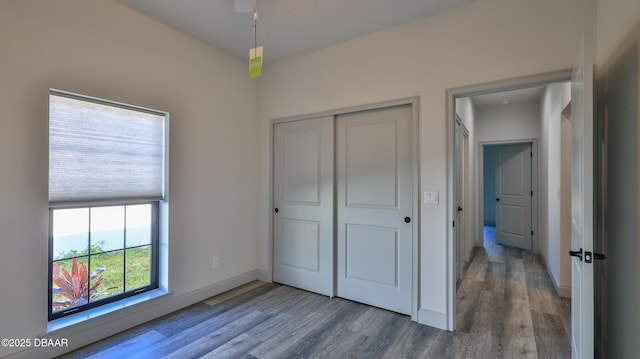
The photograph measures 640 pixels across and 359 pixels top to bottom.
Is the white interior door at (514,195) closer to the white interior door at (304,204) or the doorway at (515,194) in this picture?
the doorway at (515,194)

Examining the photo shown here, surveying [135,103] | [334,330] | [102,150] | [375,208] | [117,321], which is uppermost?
[135,103]

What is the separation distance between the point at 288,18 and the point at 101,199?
7.44 feet

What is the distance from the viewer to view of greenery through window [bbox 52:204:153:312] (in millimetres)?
2275

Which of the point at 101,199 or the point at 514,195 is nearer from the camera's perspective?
the point at 101,199

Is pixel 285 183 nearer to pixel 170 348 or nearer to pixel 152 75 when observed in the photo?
pixel 152 75

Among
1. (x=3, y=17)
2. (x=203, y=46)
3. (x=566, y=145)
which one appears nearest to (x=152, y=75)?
(x=203, y=46)

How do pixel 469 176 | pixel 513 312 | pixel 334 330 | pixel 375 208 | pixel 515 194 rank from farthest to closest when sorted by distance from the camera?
pixel 515 194, pixel 469 176, pixel 375 208, pixel 513 312, pixel 334 330

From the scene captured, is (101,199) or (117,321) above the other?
(101,199)

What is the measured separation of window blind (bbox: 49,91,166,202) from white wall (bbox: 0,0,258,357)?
3.2 inches

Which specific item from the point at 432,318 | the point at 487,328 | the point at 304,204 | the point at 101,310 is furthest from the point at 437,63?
the point at 101,310

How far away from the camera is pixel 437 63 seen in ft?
8.66

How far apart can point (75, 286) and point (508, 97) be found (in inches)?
255

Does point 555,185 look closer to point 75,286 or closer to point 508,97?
point 508,97

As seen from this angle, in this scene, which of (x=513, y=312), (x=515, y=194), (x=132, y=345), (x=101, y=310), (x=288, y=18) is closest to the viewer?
(x=132, y=345)
